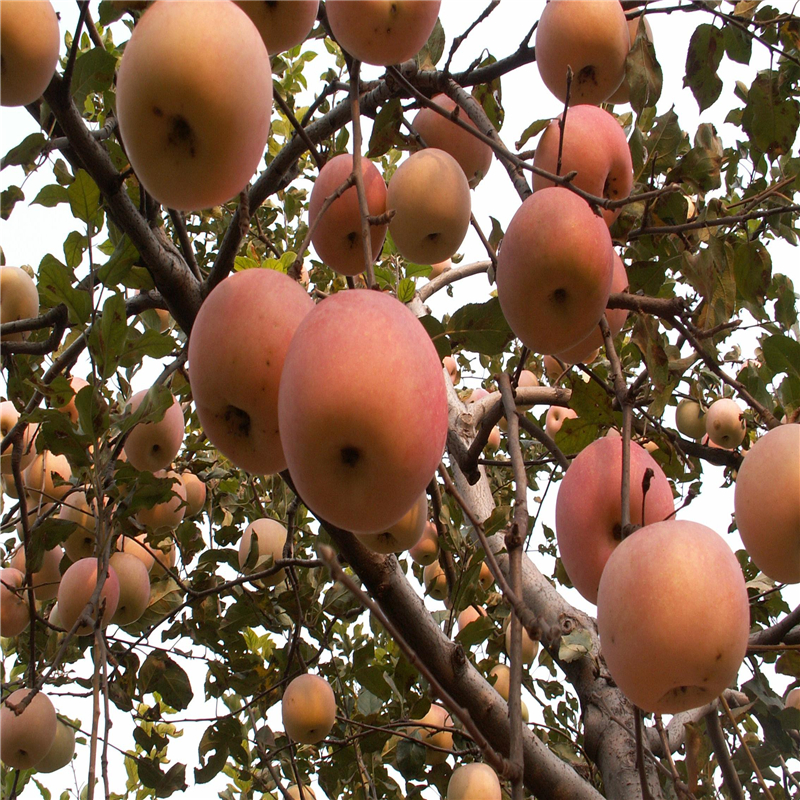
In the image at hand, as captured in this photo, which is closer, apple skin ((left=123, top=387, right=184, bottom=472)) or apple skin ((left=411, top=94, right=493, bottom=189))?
apple skin ((left=411, top=94, right=493, bottom=189))

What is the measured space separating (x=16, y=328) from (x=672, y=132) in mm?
1674

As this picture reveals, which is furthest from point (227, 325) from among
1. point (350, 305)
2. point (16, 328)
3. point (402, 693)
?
point (402, 693)

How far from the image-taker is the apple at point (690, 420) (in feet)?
12.7

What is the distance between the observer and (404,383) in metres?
0.92

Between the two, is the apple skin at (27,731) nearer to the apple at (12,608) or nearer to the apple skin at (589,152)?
the apple at (12,608)

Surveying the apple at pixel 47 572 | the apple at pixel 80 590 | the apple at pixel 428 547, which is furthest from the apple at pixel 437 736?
the apple at pixel 47 572

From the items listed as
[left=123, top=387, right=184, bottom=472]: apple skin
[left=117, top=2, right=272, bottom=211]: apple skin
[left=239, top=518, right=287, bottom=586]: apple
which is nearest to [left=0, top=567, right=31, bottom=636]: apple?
[left=123, top=387, right=184, bottom=472]: apple skin

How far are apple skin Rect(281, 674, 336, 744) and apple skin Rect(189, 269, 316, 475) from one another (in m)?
1.24

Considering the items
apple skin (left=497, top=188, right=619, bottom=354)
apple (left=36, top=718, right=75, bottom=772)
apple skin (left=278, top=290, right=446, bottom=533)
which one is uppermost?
apple skin (left=497, top=188, right=619, bottom=354)

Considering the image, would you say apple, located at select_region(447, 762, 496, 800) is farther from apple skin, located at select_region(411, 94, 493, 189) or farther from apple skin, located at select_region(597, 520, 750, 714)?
apple skin, located at select_region(411, 94, 493, 189)

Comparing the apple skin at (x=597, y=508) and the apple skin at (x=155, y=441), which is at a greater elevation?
the apple skin at (x=155, y=441)

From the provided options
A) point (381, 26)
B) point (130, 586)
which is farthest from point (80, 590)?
point (381, 26)

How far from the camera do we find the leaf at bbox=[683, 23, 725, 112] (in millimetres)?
1814

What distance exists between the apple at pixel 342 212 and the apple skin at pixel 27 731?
148 centimetres
